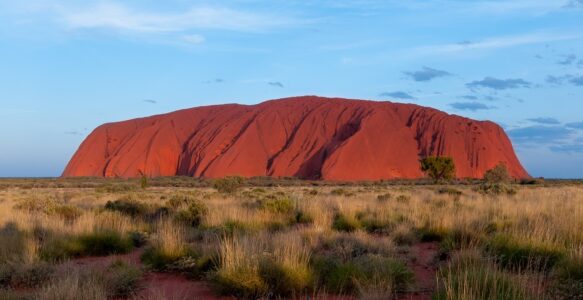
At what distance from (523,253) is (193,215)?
27.9 ft

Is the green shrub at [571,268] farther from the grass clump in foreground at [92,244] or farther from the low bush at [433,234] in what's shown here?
the grass clump in foreground at [92,244]

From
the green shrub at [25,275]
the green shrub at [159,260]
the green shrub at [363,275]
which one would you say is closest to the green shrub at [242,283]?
the green shrub at [363,275]

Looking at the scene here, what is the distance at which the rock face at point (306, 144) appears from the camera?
78.4 m

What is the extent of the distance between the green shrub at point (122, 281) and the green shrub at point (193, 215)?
598 centimetres

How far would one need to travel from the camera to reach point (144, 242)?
1030cm

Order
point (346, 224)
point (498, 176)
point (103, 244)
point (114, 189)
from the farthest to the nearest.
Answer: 1. point (498, 176)
2. point (114, 189)
3. point (346, 224)
4. point (103, 244)

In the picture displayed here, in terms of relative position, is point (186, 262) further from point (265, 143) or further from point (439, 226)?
point (265, 143)

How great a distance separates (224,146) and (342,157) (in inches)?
818

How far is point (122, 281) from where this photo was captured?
6.15 metres

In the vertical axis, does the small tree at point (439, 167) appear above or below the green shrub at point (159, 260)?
above

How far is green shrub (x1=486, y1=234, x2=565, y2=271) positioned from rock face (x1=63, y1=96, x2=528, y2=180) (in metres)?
65.1

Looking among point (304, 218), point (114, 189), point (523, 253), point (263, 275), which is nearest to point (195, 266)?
point (263, 275)

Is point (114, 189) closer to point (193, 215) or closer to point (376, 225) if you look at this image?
point (193, 215)

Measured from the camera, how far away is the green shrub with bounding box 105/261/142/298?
606 centimetres
